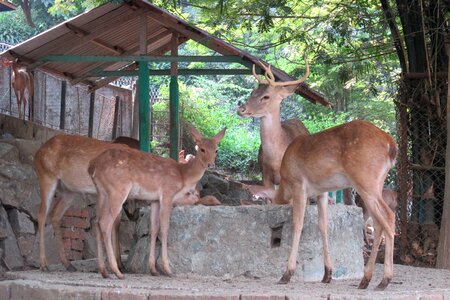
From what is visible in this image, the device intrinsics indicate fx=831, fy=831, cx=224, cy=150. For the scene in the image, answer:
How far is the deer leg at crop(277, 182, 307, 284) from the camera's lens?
29.0 ft

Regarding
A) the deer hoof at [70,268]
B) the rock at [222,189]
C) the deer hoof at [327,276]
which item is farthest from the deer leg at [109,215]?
the rock at [222,189]

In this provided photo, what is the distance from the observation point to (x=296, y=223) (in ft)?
29.4

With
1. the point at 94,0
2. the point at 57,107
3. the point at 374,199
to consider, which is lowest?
the point at 374,199

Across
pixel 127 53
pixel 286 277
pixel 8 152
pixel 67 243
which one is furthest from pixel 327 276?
pixel 127 53

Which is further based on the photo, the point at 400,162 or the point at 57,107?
the point at 57,107

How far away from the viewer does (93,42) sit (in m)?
15.5

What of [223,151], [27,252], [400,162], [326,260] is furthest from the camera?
[223,151]

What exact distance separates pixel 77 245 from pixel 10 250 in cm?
155

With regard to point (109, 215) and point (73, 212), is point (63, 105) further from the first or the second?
point (109, 215)

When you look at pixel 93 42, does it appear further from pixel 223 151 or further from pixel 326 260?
pixel 223 151

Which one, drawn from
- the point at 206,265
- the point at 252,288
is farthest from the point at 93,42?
the point at 252,288

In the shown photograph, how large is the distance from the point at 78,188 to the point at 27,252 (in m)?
2.26

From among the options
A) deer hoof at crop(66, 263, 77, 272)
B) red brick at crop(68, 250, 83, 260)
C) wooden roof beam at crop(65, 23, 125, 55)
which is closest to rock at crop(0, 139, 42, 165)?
red brick at crop(68, 250, 83, 260)

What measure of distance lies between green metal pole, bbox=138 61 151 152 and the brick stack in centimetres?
157
